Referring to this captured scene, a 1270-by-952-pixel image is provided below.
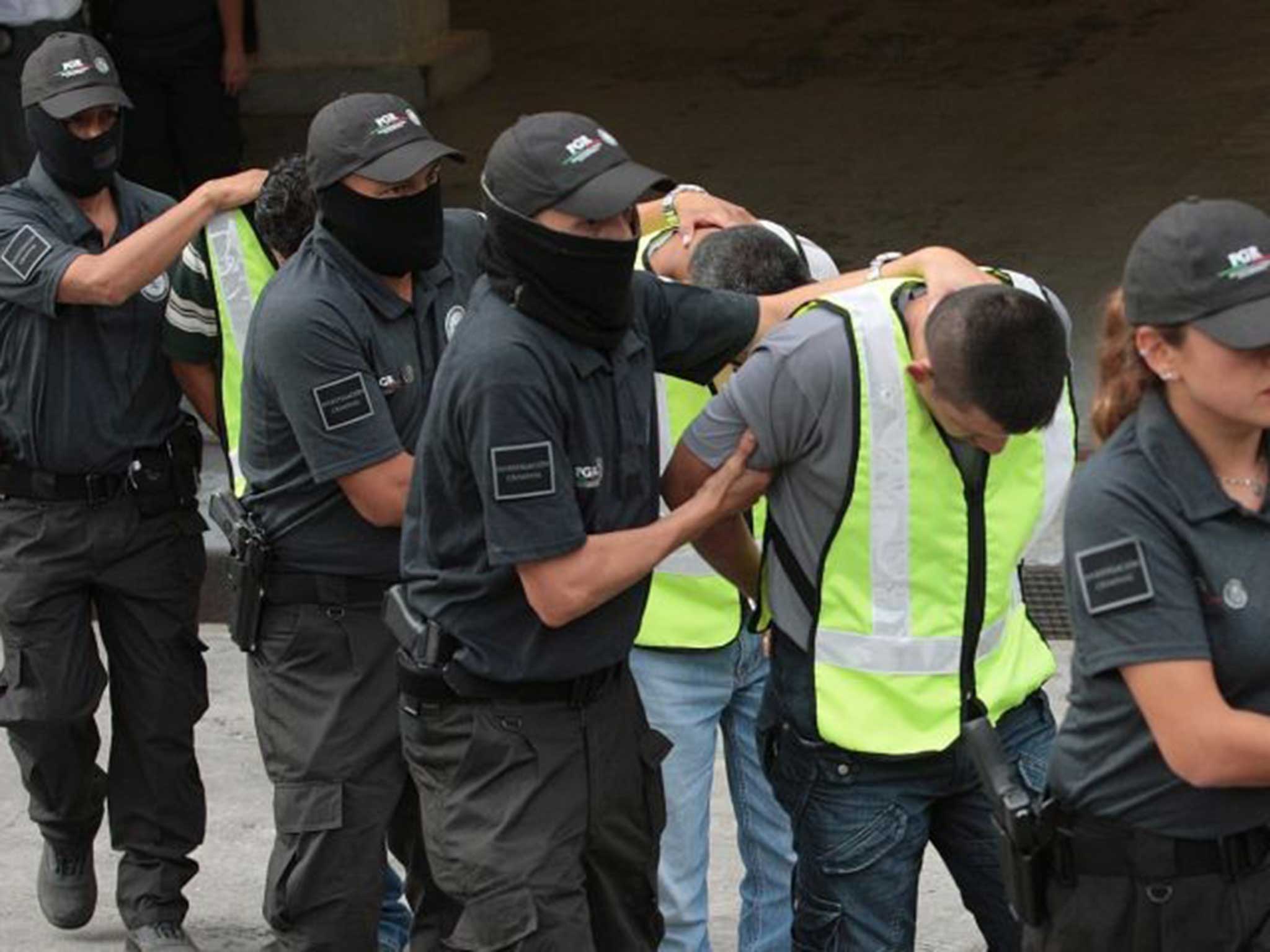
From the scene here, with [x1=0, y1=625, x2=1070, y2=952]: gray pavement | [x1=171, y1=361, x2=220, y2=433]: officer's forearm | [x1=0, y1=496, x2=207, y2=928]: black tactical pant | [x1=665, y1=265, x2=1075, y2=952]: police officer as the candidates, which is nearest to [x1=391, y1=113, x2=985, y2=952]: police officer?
[x1=665, y1=265, x2=1075, y2=952]: police officer

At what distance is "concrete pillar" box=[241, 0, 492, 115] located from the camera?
39.2ft

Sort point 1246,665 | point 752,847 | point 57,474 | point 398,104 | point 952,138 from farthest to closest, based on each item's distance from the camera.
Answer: point 952,138
point 57,474
point 752,847
point 398,104
point 1246,665

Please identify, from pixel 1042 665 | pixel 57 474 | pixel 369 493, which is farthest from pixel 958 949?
pixel 57 474

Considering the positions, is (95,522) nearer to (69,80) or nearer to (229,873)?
(69,80)

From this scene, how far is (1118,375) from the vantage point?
159 inches

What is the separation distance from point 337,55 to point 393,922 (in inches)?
270

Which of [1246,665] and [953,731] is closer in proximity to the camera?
[1246,665]

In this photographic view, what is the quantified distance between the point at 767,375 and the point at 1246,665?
0.96m

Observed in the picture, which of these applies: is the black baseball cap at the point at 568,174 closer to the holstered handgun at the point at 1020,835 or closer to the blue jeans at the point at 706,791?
the holstered handgun at the point at 1020,835

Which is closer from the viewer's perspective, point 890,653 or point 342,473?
point 890,653

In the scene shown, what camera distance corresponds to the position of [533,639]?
448 centimetres

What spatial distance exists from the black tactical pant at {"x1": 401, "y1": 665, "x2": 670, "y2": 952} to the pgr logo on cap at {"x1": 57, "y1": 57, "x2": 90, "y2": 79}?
189 centimetres

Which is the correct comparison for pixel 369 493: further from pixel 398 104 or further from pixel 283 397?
pixel 398 104

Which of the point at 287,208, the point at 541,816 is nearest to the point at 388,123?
the point at 287,208
